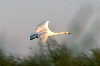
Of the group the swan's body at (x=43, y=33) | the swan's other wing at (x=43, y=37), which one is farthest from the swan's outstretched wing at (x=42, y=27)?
the swan's other wing at (x=43, y=37)

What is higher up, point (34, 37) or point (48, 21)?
point (48, 21)

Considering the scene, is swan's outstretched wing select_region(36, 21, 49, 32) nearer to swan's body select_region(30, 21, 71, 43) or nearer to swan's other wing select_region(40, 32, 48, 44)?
swan's body select_region(30, 21, 71, 43)

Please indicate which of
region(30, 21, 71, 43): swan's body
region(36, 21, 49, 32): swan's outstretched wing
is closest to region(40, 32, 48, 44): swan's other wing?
region(30, 21, 71, 43): swan's body

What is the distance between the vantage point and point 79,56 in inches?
1192

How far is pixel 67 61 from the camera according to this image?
97.2 feet

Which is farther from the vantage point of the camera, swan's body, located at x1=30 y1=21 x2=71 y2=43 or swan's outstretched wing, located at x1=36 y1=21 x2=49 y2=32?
swan's outstretched wing, located at x1=36 y1=21 x2=49 y2=32

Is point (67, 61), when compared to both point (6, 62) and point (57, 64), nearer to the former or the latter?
point (57, 64)

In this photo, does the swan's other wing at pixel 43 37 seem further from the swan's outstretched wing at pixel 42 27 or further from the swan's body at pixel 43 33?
the swan's outstretched wing at pixel 42 27

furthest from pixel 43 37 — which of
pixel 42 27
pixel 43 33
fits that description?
pixel 42 27

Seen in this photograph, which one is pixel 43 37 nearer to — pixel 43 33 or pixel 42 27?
pixel 43 33

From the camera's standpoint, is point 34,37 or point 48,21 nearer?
point 34,37

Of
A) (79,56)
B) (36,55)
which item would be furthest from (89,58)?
(36,55)

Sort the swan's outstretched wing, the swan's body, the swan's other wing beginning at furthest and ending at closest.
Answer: the swan's outstretched wing, the swan's body, the swan's other wing

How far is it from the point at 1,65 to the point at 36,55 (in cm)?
177
